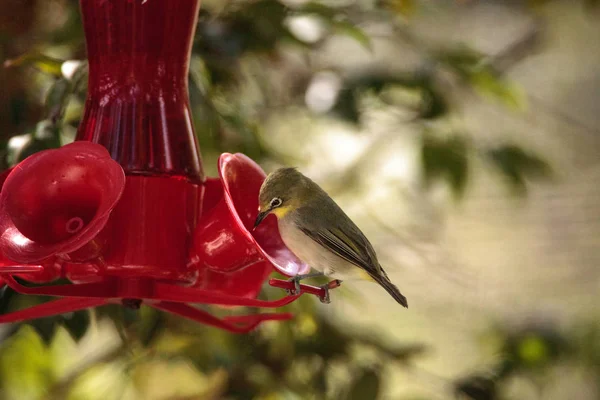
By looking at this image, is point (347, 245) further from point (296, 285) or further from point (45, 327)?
point (45, 327)

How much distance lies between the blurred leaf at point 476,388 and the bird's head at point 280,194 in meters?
1.63

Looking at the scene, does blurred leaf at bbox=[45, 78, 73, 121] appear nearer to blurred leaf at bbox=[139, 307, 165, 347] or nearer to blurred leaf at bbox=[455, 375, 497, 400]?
blurred leaf at bbox=[139, 307, 165, 347]

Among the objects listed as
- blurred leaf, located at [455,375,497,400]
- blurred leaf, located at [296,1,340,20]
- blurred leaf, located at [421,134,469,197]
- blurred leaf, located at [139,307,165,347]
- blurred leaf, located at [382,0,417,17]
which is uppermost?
blurred leaf, located at [296,1,340,20]

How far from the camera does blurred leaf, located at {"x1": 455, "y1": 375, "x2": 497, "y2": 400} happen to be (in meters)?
3.22

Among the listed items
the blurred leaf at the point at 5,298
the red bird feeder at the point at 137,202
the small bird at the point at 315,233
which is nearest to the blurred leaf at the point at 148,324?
the blurred leaf at the point at 5,298

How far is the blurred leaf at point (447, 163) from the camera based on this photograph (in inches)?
117

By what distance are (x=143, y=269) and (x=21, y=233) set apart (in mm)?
265

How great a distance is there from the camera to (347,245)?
1.88m

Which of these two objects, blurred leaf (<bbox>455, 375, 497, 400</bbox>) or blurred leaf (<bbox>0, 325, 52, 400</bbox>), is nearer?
blurred leaf (<bbox>0, 325, 52, 400</bbox>)

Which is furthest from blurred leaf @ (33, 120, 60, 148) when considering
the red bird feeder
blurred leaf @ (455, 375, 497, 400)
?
blurred leaf @ (455, 375, 497, 400)

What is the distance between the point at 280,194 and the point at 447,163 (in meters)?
1.37

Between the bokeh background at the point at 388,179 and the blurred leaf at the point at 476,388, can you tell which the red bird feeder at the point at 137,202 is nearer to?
the bokeh background at the point at 388,179

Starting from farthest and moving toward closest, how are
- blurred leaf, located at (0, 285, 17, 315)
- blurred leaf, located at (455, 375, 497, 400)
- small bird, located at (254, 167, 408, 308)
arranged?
blurred leaf, located at (455, 375, 497, 400) → blurred leaf, located at (0, 285, 17, 315) → small bird, located at (254, 167, 408, 308)

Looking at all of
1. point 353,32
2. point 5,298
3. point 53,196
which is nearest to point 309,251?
point 53,196
